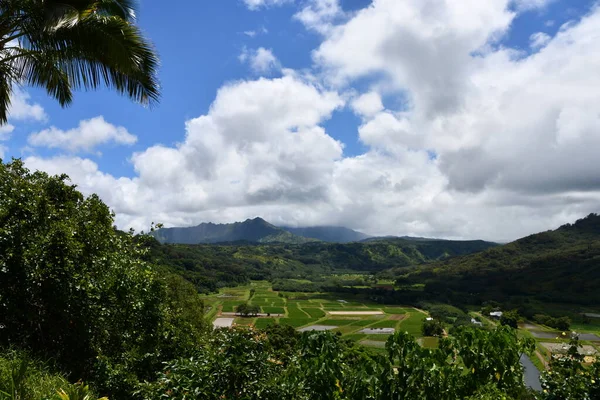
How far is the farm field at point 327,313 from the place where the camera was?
7594cm

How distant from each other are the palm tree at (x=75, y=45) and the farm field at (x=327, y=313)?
62.2 meters

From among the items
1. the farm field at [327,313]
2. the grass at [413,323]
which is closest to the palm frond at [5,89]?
the farm field at [327,313]

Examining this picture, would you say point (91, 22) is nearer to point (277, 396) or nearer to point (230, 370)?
point (230, 370)

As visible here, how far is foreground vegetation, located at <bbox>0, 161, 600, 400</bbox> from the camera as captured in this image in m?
4.39

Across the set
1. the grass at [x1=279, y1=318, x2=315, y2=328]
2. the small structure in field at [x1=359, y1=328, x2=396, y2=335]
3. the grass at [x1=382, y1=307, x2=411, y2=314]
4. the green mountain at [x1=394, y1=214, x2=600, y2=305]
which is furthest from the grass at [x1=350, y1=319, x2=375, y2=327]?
the green mountain at [x1=394, y1=214, x2=600, y2=305]

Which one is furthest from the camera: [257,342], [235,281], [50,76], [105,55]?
[235,281]

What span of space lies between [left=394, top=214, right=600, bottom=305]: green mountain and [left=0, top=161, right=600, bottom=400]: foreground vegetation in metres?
117

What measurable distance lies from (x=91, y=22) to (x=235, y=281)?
518 ft

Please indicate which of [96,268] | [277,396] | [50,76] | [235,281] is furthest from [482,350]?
[235,281]

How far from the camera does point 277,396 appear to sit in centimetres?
Result: 452

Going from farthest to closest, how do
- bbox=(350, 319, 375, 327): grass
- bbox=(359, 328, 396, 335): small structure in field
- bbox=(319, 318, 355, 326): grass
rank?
bbox=(319, 318, 355, 326): grass
bbox=(350, 319, 375, 327): grass
bbox=(359, 328, 396, 335): small structure in field

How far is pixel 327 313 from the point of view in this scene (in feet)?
325

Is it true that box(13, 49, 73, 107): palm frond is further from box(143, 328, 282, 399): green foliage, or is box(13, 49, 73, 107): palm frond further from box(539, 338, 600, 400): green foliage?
box(539, 338, 600, 400): green foliage

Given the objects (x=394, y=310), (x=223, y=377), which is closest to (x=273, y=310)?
(x=394, y=310)
